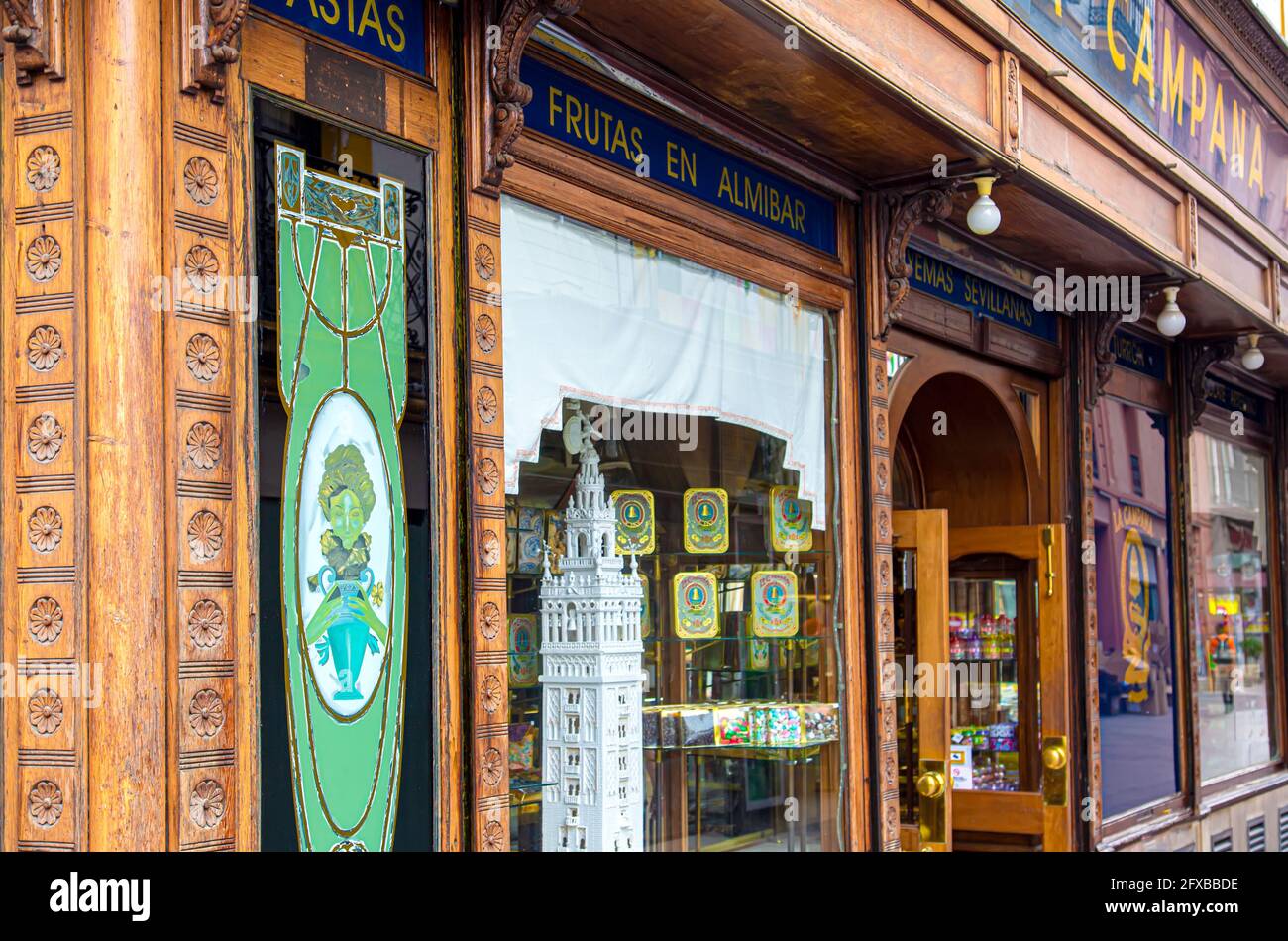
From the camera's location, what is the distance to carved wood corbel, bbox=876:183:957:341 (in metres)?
6.62

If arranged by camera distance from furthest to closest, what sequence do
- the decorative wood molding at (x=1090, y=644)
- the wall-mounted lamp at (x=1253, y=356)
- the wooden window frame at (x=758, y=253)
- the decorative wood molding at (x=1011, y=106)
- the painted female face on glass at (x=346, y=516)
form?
1. the wall-mounted lamp at (x=1253, y=356)
2. the decorative wood molding at (x=1090, y=644)
3. the decorative wood molding at (x=1011, y=106)
4. the wooden window frame at (x=758, y=253)
5. the painted female face on glass at (x=346, y=516)

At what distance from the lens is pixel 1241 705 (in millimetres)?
12156

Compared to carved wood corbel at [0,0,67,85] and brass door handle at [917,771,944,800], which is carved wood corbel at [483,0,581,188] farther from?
brass door handle at [917,771,944,800]

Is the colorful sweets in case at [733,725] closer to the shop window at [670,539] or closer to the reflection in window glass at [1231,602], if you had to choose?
the shop window at [670,539]

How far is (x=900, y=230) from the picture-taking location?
22.0ft

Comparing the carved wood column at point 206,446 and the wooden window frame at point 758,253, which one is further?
the wooden window frame at point 758,253

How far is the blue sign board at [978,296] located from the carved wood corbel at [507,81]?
354 centimetres

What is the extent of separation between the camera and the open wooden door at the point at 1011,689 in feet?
28.6

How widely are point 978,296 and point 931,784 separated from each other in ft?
8.85

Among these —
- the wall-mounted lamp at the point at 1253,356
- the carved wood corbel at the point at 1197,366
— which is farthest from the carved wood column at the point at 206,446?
the carved wood corbel at the point at 1197,366

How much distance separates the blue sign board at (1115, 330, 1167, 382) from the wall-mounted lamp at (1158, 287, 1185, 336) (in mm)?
883

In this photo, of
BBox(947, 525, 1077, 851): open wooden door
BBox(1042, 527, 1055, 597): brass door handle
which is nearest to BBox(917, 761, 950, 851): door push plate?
BBox(947, 525, 1077, 851): open wooden door

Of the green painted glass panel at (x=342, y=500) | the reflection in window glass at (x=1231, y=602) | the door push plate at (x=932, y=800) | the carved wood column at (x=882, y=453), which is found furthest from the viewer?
the reflection in window glass at (x=1231, y=602)

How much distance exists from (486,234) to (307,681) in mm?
1472
